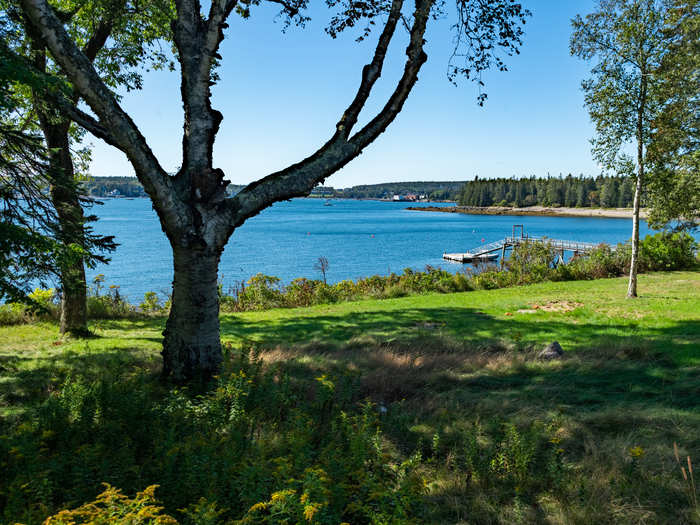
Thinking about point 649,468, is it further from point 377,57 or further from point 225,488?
point 377,57

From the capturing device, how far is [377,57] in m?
6.21

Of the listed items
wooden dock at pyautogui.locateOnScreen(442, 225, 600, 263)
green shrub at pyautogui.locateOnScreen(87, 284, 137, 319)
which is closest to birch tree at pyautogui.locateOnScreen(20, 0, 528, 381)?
green shrub at pyautogui.locateOnScreen(87, 284, 137, 319)

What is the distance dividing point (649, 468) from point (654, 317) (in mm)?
8308

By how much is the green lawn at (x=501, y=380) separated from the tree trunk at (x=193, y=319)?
0.67 meters

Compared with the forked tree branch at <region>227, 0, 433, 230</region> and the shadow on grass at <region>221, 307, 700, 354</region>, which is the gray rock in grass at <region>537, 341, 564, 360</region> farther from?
the forked tree branch at <region>227, 0, 433, 230</region>

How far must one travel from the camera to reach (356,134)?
20.6ft

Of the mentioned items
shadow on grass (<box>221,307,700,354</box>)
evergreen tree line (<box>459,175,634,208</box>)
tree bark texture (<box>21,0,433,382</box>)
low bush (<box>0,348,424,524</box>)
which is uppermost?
evergreen tree line (<box>459,175,634,208</box>)

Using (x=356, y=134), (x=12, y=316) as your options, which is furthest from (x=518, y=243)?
(x=12, y=316)

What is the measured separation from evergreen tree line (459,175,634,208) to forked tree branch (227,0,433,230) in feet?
488

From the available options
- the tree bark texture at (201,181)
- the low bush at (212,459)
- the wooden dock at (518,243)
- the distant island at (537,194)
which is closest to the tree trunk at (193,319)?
the tree bark texture at (201,181)

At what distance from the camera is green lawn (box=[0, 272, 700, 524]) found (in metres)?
3.03

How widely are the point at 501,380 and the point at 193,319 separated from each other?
14.3 feet

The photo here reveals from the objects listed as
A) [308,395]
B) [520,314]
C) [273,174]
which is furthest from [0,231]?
[520,314]

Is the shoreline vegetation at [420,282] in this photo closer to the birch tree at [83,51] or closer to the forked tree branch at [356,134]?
the birch tree at [83,51]
